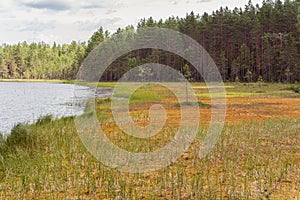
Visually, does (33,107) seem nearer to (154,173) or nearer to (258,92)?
(154,173)

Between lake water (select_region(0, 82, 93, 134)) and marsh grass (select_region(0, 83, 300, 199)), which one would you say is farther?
lake water (select_region(0, 82, 93, 134))

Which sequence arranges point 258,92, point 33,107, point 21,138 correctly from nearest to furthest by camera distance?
point 21,138
point 33,107
point 258,92

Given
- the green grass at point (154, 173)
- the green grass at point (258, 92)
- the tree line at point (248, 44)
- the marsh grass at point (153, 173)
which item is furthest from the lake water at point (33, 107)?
the tree line at point (248, 44)

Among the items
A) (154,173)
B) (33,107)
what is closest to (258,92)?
(33,107)

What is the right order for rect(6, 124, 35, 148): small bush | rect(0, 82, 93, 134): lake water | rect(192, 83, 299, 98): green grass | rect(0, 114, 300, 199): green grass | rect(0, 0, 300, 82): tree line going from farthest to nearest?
rect(0, 0, 300, 82): tree line < rect(192, 83, 299, 98): green grass < rect(0, 82, 93, 134): lake water < rect(6, 124, 35, 148): small bush < rect(0, 114, 300, 199): green grass

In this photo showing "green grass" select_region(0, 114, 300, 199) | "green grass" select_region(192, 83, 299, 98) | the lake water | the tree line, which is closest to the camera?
"green grass" select_region(0, 114, 300, 199)

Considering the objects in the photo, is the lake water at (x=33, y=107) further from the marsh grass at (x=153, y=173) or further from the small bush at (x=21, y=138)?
the marsh grass at (x=153, y=173)

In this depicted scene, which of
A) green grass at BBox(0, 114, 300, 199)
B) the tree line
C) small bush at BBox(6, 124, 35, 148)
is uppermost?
the tree line

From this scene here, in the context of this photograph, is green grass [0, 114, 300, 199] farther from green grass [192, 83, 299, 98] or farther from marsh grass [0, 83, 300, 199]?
green grass [192, 83, 299, 98]

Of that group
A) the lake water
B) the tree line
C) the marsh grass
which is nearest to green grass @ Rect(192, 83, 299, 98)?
the tree line

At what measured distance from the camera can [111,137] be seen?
12.9 meters

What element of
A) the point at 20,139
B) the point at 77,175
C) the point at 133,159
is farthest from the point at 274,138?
the point at 20,139

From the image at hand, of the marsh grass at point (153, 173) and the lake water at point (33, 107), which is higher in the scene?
the lake water at point (33, 107)

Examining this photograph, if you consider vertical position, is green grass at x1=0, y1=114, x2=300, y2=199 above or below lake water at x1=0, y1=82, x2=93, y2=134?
below
